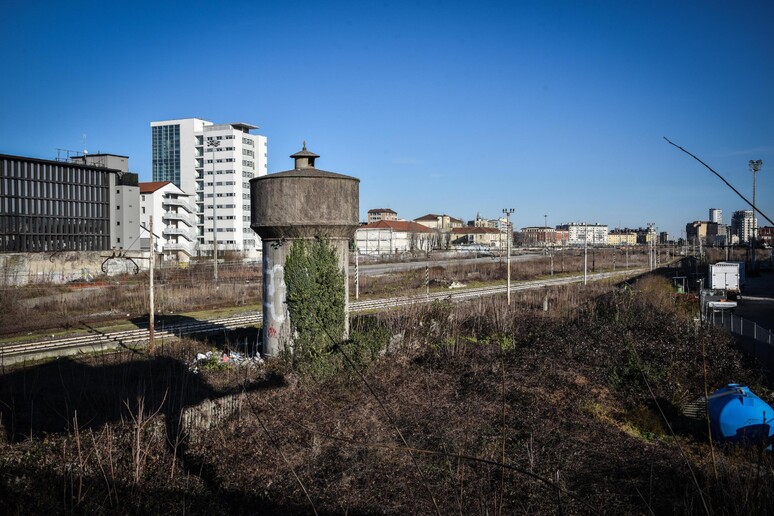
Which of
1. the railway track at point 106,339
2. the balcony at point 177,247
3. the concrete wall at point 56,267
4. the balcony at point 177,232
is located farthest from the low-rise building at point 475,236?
the railway track at point 106,339

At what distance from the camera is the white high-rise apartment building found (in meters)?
84.2

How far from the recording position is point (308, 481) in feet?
24.8

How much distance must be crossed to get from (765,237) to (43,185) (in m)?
139

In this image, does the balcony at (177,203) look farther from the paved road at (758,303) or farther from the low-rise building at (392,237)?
the paved road at (758,303)

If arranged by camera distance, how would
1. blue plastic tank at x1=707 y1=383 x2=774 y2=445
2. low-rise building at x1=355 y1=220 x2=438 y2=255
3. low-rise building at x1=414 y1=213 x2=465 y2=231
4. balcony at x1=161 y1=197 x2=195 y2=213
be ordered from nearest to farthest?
blue plastic tank at x1=707 y1=383 x2=774 y2=445 → balcony at x1=161 y1=197 x2=195 y2=213 → low-rise building at x1=355 y1=220 x2=438 y2=255 → low-rise building at x1=414 y1=213 x2=465 y2=231

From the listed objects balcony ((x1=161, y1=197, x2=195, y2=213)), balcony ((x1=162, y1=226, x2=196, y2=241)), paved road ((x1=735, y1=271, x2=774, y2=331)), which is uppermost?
balcony ((x1=161, y1=197, x2=195, y2=213))

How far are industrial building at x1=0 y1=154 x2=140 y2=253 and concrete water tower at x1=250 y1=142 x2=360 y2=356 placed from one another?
39.9m

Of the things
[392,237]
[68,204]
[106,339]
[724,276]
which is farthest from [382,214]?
[106,339]

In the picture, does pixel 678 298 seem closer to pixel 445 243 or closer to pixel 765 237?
pixel 445 243

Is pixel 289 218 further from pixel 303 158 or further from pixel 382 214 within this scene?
pixel 382 214

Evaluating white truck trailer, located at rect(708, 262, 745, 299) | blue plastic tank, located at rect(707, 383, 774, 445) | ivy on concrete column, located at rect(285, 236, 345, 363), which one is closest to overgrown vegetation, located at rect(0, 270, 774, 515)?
blue plastic tank, located at rect(707, 383, 774, 445)

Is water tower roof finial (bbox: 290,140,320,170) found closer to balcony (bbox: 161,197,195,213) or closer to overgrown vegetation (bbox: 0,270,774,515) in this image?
overgrown vegetation (bbox: 0,270,774,515)

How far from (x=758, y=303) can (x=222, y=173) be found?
232ft

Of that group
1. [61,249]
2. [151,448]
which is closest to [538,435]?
[151,448]
